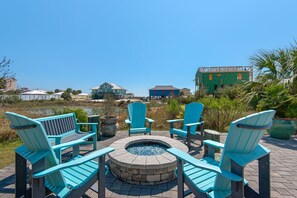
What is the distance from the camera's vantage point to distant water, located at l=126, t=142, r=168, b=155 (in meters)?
2.60

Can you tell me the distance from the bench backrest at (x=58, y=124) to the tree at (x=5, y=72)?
136 inches

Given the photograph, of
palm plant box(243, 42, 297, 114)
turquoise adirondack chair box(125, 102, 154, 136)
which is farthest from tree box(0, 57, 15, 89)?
palm plant box(243, 42, 297, 114)

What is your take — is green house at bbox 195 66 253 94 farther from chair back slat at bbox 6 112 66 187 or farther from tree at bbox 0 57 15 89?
chair back slat at bbox 6 112 66 187

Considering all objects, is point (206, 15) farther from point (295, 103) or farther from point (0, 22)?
point (0, 22)

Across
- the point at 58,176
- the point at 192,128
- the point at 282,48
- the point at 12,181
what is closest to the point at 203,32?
the point at 282,48

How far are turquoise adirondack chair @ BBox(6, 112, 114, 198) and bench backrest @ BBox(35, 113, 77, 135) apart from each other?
121cm

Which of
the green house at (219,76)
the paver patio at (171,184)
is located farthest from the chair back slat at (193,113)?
the green house at (219,76)

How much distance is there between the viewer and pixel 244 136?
3.53ft

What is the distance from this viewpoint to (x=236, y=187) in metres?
1.02

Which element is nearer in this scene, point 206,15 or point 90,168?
point 90,168

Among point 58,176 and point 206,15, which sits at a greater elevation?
point 206,15

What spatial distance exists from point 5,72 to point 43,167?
5.34 meters

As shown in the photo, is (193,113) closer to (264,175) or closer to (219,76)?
(264,175)

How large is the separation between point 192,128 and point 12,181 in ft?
11.0
